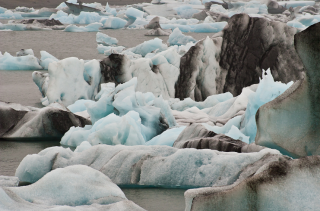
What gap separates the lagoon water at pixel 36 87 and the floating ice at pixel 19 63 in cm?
22

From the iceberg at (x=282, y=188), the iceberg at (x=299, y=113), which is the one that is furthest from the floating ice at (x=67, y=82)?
the iceberg at (x=282, y=188)

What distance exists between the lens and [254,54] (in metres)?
6.31

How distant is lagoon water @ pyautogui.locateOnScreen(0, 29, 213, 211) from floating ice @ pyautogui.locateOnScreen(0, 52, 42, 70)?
224 mm

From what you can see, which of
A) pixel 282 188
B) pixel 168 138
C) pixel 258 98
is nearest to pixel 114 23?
pixel 258 98

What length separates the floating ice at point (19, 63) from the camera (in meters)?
9.32

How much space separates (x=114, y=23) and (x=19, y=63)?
9.41 meters

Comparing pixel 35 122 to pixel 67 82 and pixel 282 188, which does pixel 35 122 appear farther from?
pixel 282 188

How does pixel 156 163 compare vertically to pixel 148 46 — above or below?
above

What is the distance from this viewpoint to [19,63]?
9344mm

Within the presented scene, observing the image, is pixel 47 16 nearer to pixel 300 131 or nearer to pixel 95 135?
pixel 95 135

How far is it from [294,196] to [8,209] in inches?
50.9

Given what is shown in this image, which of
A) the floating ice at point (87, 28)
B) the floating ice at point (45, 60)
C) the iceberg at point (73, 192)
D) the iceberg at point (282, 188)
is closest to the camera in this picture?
the iceberg at point (282, 188)

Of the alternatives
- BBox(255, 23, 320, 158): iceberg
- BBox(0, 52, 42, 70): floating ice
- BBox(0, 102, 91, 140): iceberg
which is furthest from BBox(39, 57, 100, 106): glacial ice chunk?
BBox(255, 23, 320, 158): iceberg

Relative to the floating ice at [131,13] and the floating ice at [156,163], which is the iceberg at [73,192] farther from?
the floating ice at [131,13]
